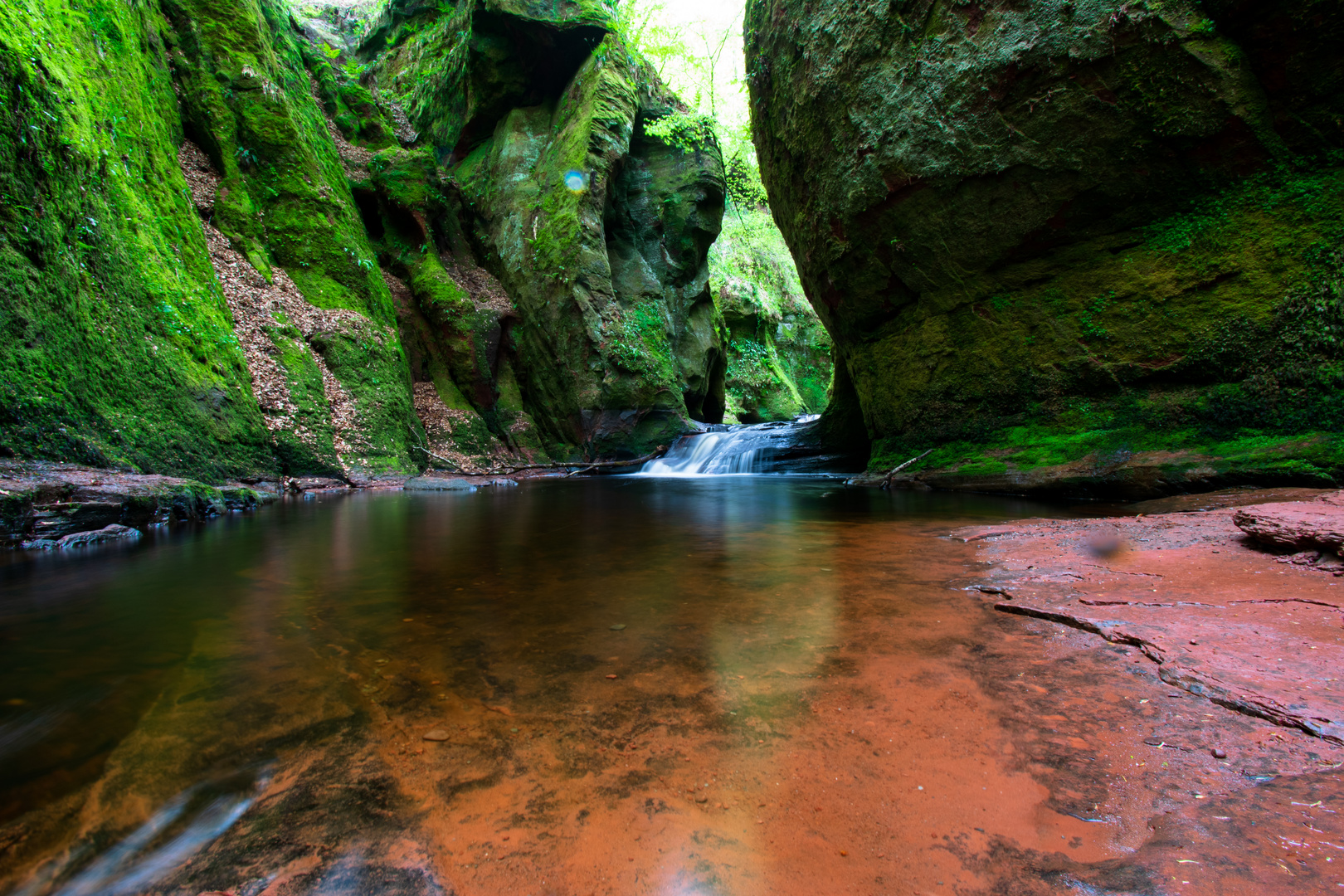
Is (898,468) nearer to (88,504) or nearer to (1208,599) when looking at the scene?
(1208,599)

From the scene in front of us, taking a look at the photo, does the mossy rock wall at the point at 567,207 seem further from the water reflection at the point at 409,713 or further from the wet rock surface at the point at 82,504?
the water reflection at the point at 409,713

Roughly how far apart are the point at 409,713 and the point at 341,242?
44.7ft

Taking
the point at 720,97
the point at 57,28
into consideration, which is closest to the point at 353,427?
the point at 57,28

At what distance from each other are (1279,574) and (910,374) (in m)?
7.68

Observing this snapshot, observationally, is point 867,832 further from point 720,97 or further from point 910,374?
point 720,97

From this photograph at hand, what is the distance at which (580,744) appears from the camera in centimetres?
159

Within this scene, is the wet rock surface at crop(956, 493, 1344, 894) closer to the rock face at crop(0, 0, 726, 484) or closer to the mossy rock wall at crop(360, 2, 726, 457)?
the rock face at crop(0, 0, 726, 484)

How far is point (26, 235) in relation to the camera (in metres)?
5.62

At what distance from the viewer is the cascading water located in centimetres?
1466

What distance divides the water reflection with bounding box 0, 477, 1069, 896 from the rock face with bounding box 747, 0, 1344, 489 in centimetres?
610

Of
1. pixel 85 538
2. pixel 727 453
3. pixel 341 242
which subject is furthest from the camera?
pixel 727 453

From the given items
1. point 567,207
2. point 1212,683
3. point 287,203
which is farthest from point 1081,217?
point 287,203

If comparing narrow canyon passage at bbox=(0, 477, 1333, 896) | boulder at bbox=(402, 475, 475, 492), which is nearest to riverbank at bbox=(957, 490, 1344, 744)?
narrow canyon passage at bbox=(0, 477, 1333, 896)

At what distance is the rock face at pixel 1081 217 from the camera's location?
6.00 m
